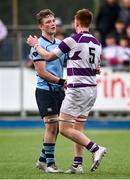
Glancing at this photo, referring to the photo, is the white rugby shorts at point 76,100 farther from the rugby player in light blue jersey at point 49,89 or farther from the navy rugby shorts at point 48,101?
the navy rugby shorts at point 48,101

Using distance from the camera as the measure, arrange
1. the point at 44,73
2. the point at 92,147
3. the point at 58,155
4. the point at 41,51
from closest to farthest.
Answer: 1. the point at 92,147
2. the point at 41,51
3. the point at 44,73
4. the point at 58,155

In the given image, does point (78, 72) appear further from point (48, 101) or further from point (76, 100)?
point (48, 101)

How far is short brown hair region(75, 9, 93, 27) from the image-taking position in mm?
12609

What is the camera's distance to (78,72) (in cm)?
1278

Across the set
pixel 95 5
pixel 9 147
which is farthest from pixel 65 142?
pixel 95 5

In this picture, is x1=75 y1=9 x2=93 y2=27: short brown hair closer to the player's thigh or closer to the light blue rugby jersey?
the light blue rugby jersey

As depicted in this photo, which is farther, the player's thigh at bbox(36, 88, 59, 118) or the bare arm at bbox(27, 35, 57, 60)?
the player's thigh at bbox(36, 88, 59, 118)

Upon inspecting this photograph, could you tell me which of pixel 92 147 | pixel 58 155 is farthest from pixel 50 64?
pixel 58 155

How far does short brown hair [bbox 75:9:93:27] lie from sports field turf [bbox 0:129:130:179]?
2124 millimetres

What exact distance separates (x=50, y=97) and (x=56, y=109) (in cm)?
20

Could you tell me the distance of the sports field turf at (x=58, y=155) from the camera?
1272cm

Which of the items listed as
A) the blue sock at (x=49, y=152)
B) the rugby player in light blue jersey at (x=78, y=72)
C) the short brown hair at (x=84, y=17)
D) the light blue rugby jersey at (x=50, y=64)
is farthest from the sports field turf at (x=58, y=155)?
the short brown hair at (x=84, y=17)

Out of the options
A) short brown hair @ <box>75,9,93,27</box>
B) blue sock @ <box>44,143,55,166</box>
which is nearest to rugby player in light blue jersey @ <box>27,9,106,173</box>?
short brown hair @ <box>75,9,93,27</box>

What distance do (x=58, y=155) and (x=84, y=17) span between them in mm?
4106
